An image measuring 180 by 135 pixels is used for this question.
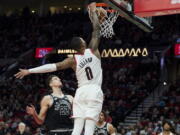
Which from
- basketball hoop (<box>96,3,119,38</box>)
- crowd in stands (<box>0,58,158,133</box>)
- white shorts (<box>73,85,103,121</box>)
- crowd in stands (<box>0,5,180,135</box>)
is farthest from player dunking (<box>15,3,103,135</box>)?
crowd in stands (<box>0,58,158,133</box>)

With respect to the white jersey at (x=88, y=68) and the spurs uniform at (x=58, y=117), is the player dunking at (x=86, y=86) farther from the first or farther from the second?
the spurs uniform at (x=58, y=117)

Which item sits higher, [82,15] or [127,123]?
[82,15]

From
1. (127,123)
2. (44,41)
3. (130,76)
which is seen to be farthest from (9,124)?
(44,41)

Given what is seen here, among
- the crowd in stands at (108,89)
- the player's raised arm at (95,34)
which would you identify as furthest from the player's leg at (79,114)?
the crowd in stands at (108,89)

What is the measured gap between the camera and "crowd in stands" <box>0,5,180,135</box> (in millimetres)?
19609

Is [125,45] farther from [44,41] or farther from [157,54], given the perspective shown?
[44,41]

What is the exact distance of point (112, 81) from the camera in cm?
2348

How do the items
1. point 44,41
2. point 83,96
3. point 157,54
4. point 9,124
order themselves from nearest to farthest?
point 83,96
point 9,124
point 157,54
point 44,41

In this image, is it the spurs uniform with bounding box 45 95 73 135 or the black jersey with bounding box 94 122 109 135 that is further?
the black jersey with bounding box 94 122 109 135

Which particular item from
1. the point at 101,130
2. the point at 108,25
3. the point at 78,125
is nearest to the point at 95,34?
the point at 78,125

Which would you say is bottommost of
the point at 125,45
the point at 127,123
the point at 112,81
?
the point at 127,123

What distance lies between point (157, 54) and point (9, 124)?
24.5 feet

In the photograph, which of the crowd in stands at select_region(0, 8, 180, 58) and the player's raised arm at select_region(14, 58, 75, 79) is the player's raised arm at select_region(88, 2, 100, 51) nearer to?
the player's raised arm at select_region(14, 58, 75, 79)

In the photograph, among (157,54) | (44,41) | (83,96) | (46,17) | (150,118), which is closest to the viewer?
(83,96)
